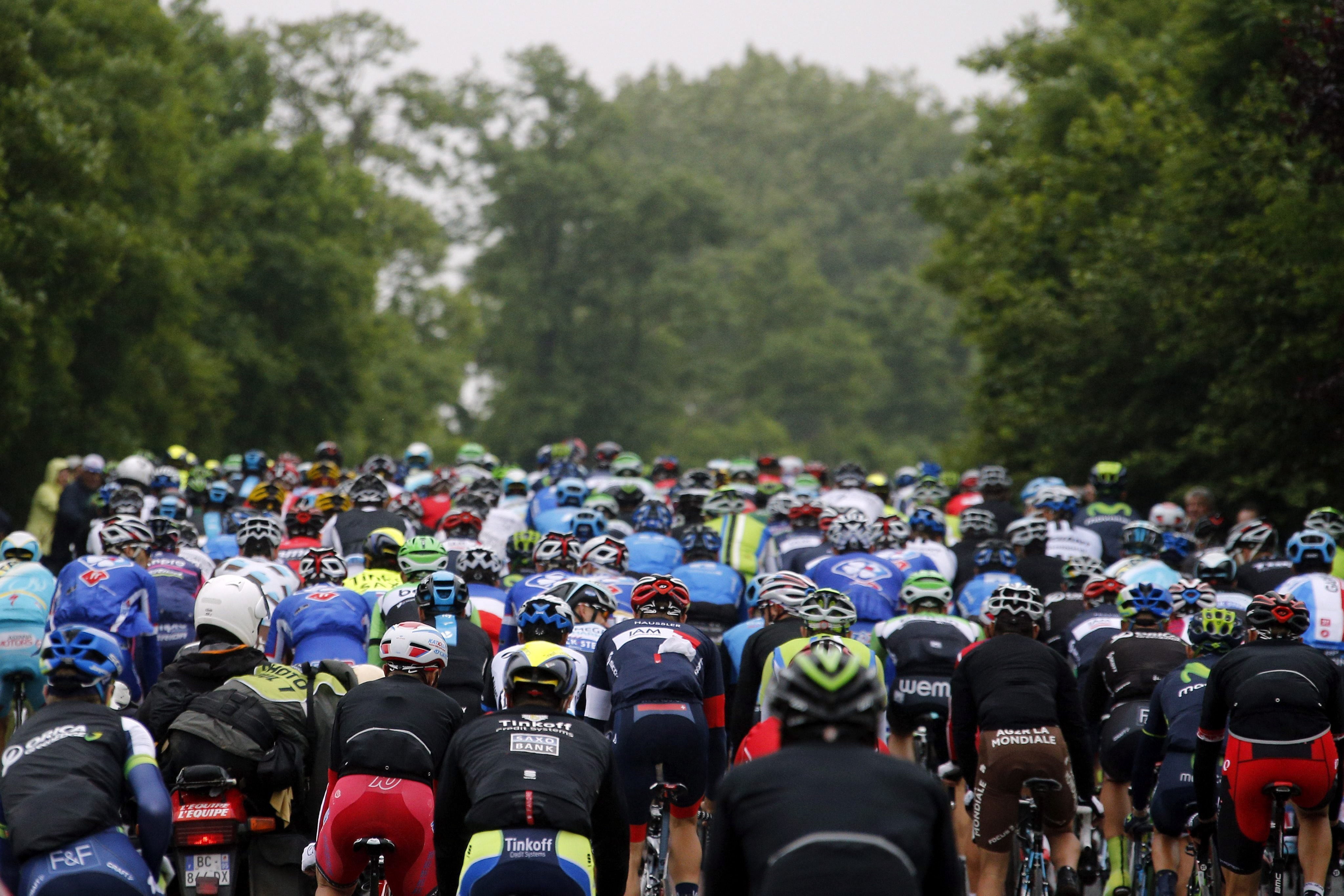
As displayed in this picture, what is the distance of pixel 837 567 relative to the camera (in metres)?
13.3

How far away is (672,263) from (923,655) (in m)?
59.3

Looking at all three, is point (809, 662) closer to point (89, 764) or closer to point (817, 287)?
point (89, 764)

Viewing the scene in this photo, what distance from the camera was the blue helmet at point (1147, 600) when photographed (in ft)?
35.3

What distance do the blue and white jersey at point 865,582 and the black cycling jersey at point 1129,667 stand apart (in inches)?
90.1

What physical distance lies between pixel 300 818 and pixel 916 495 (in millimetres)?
11868

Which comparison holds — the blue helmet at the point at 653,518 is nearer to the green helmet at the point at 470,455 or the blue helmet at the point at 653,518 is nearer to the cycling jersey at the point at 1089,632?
the cycling jersey at the point at 1089,632

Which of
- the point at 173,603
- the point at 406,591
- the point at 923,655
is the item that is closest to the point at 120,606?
the point at 173,603

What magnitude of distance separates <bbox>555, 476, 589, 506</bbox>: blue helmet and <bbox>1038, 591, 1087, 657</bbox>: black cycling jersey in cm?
529

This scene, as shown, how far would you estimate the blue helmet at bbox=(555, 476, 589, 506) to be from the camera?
55.3ft

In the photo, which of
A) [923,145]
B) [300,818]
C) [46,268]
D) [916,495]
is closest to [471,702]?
[300,818]

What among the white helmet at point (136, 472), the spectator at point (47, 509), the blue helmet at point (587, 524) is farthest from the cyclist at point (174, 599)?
the spectator at point (47, 509)

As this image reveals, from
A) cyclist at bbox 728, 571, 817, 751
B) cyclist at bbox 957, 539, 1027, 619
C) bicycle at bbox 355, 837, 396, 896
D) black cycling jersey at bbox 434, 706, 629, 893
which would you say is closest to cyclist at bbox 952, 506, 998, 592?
cyclist at bbox 957, 539, 1027, 619

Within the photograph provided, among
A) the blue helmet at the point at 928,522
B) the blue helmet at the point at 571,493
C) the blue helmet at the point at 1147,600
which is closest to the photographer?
the blue helmet at the point at 1147,600

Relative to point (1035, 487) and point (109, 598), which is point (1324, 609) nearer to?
point (1035, 487)
